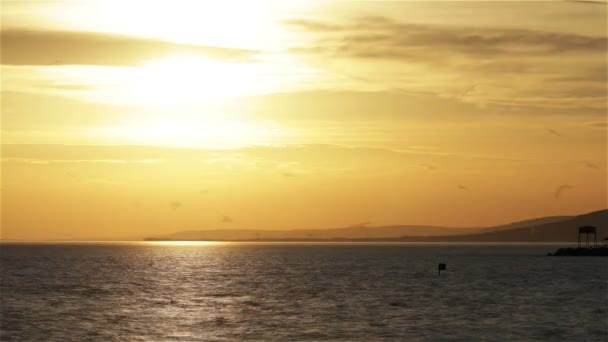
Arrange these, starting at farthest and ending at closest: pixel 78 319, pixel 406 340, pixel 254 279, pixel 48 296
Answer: pixel 254 279 < pixel 48 296 < pixel 78 319 < pixel 406 340

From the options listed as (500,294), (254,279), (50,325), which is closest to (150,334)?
(50,325)

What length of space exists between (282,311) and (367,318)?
12.1 m

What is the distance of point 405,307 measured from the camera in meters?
105

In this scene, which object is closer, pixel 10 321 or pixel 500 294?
pixel 10 321

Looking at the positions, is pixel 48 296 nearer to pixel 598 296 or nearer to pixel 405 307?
pixel 405 307

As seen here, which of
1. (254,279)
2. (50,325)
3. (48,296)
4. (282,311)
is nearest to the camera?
(50,325)

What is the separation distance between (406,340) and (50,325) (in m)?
34.5

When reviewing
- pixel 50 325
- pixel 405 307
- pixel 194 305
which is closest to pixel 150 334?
pixel 50 325

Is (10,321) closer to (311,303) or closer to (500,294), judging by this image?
(311,303)

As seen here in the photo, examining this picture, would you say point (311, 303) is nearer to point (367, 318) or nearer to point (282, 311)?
point (282, 311)

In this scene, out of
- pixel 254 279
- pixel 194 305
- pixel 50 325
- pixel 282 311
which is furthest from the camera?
pixel 254 279

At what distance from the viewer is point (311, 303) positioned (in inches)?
4380

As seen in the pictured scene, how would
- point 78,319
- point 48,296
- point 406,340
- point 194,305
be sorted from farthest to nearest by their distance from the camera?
point 48,296 < point 194,305 < point 78,319 < point 406,340

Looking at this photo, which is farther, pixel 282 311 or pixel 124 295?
pixel 124 295
